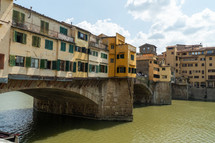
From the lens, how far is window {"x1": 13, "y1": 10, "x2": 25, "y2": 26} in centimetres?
1868

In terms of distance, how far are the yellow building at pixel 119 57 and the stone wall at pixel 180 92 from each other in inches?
1921

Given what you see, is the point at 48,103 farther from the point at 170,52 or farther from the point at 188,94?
the point at 170,52

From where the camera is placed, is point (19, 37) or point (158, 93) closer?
point (19, 37)

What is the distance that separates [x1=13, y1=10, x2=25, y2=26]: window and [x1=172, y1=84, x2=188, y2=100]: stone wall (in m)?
70.3

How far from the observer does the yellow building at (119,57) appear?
3284 cm

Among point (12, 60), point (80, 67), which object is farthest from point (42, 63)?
point (80, 67)

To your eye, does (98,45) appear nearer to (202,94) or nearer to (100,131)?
(100,131)

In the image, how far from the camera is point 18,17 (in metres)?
19.1

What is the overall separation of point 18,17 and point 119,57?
19596mm

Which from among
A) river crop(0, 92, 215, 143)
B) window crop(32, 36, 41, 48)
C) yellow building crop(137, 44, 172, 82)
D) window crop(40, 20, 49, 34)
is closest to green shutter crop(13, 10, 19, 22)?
window crop(32, 36, 41, 48)

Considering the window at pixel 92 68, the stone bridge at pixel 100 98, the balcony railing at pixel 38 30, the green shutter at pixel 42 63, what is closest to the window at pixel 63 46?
the balcony railing at pixel 38 30

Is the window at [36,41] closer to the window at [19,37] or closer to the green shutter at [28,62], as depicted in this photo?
the window at [19,37]

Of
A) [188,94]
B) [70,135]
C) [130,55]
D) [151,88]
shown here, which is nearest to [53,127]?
[70,135]

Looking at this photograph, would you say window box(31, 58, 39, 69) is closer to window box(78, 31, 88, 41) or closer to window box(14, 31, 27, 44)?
window box(14, 31, 27, 44)
